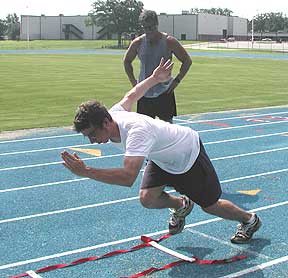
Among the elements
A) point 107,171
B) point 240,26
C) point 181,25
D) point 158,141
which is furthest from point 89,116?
point 240,26

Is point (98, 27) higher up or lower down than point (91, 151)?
higher up

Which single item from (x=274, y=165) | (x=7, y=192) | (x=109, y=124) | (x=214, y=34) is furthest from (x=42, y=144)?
(x=214, y=34)

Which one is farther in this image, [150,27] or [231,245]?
[150,27]

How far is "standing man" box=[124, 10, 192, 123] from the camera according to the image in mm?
6469

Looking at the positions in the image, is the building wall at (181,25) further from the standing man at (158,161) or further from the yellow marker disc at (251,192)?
the standing man at (158,161)

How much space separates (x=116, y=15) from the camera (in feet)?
325

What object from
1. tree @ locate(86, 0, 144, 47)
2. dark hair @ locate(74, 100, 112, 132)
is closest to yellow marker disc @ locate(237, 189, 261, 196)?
dark hair @ locate(74, 100, 112, 132)

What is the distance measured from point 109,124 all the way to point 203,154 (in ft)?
3.49

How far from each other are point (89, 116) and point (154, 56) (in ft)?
9.86

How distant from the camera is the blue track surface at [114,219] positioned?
14.8 feet

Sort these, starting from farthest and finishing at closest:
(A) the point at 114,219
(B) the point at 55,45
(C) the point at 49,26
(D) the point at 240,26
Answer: (D) the point at 240,26 → (C) the point at 49,26 → (B) the point at 55,45 → (A) the point at 114,219

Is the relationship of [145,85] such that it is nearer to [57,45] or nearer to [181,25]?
[57,45]

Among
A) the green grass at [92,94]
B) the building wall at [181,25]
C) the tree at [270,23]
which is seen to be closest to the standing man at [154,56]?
the green grass at [92,94]

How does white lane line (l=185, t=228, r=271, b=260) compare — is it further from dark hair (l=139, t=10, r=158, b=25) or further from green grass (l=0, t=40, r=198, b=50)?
green grass (l=0, t=40, r=198, b=50)
